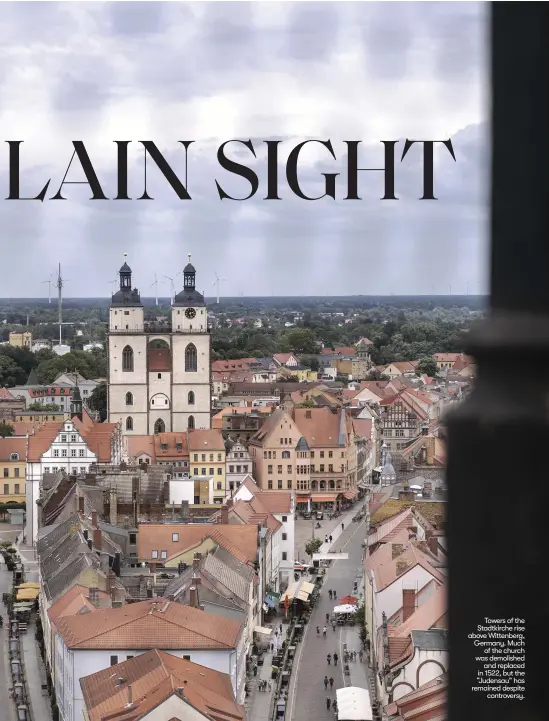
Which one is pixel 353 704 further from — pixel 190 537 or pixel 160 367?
pixel 160 367

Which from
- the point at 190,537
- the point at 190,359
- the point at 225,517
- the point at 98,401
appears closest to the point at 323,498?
the point at 190,359

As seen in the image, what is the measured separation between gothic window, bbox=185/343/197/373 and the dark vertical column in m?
56.1

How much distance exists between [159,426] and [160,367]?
2465mm

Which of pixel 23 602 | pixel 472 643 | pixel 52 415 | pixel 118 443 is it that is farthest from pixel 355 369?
pixel 472 643

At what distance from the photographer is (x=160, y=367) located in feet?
189

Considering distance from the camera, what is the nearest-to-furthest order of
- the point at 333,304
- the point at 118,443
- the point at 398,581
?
the point at 398,581 → the point at 118,443 → the point at 333,304

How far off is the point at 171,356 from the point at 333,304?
398ft

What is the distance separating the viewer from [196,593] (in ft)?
81.7

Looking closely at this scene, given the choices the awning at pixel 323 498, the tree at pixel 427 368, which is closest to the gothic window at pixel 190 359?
the awning at pixel 323 498

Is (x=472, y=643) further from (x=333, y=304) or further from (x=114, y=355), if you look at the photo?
(x=333, y=304)

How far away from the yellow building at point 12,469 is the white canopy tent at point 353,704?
85.5 feet

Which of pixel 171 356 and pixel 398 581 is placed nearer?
pixel 398 581

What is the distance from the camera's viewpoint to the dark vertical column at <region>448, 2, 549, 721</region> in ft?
4.32

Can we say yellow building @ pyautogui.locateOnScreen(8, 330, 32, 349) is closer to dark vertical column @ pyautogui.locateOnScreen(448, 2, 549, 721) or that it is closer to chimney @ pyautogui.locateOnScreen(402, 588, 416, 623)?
chimney @ pyautogui.locateOnScreen(402, 588, 416, 623)
